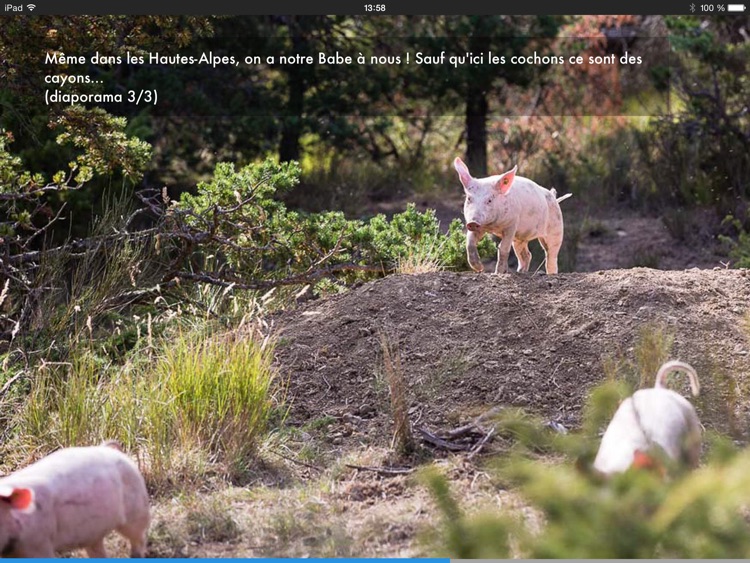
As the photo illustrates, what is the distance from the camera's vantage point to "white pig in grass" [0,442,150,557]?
373 cm

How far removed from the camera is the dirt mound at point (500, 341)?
5.87 meters

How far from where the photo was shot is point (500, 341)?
251 inches

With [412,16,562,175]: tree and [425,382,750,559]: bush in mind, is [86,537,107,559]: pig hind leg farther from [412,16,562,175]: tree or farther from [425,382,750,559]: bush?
[412,16,562,175]: tree

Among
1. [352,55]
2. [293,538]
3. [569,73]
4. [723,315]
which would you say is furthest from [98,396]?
[569,73]

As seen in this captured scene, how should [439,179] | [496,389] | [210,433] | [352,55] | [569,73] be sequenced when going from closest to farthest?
[210,433] < [496,389] < [352,55] < [439,179] < [569,73]

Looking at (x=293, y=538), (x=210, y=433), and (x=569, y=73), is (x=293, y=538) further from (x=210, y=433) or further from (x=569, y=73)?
(x=569, y=73)

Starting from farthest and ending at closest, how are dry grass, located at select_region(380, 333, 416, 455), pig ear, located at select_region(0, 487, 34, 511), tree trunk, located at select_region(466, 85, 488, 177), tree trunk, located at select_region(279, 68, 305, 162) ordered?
tree trunk, located at select_region(466, 85, 488, 177) < tree trunk, located at select_region(279, 68, 305, 162) < dry grass, located at select_region(380, 333, 416, 455) < pig ear, located at select_region(0, 487, 34, 511)

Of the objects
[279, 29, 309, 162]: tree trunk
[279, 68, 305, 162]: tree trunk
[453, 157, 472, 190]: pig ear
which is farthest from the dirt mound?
[279, 68, 305, 162]: tree trunk

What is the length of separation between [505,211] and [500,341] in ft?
4.30

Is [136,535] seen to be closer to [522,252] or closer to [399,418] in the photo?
[399,418]

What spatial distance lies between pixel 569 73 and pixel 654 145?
3092mm

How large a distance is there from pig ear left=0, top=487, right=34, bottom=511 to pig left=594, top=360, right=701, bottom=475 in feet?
6.34

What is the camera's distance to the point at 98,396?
222 inches

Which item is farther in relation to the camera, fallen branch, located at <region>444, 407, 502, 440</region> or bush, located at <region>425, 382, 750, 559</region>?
fallen branch, located at <region>444, 407, 502, 440</region>
